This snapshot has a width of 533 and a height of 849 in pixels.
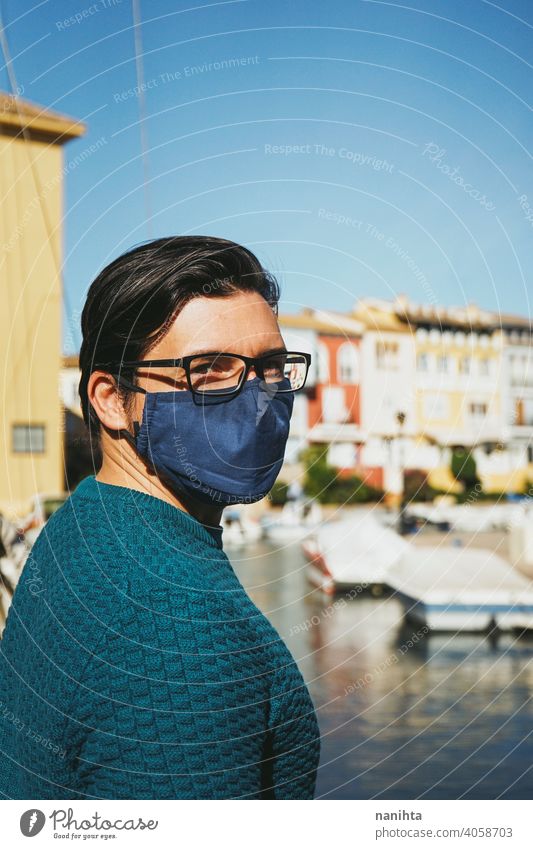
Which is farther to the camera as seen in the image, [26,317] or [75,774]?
[26,317]

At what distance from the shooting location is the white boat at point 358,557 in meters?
5.82

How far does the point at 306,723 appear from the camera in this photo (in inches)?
25.6

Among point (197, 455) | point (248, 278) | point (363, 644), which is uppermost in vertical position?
point (248, 278)

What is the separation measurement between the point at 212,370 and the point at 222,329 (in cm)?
5

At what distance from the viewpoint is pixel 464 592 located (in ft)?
14.8

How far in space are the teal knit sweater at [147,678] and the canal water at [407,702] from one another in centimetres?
173

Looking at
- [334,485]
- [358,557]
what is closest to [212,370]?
[358,557]

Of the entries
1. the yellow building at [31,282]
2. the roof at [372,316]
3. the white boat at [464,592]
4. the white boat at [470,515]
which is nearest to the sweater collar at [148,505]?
the yellow building at [31,282]

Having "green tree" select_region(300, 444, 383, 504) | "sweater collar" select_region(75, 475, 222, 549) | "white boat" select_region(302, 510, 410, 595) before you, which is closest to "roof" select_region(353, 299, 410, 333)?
"sweater collar" select_region(75, 475, 222, 549)

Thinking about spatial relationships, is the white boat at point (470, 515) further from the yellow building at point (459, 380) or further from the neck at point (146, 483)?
the neck at point (146, 483)

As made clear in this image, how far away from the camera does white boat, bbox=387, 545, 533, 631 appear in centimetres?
453

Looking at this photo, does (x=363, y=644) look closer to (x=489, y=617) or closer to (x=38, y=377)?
(x=489, y=617)
